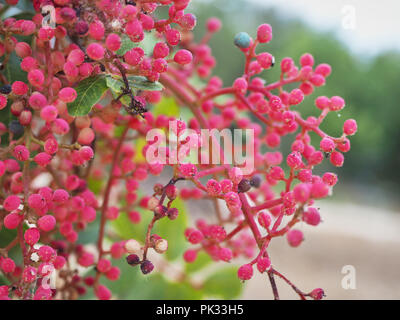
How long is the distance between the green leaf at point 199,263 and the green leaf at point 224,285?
0.9 inches

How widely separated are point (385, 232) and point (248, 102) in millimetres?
2808

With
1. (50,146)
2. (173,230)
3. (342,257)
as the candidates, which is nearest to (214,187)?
(50,146)

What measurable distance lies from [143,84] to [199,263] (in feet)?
1.45

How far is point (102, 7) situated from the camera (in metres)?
0.32

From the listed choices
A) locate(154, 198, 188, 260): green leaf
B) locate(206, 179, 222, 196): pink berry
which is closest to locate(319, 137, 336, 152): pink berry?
locate(206, 179, 222, 196): pink berry

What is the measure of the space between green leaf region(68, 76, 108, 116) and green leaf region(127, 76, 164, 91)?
0.07 feet

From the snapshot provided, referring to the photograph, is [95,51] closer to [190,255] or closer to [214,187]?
[214,187]

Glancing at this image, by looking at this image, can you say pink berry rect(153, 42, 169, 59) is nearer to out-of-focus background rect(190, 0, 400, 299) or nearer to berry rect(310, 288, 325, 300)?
berry rect(310, 288, 325, 300)

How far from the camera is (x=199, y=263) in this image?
28.0 inches

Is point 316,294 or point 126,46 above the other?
point 126,46

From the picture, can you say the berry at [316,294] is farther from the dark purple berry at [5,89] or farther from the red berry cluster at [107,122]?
the dark purple berry at [5,89]

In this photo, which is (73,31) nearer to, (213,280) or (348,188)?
(213,280)

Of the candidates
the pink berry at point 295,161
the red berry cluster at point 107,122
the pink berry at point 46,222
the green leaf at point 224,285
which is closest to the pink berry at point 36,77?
the red berry cluster at point 107,122

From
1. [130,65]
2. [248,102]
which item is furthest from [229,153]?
[130,65]
